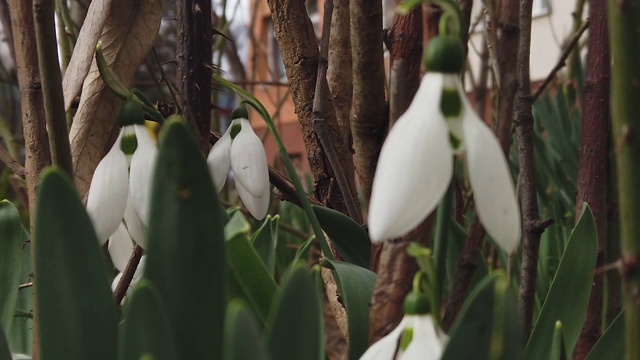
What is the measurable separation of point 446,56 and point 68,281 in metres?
0.27

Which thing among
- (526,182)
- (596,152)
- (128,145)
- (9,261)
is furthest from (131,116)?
(596,152)

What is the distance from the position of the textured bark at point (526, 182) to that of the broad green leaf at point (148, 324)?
1.63ft

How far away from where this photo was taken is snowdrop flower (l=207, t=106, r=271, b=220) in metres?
0.86

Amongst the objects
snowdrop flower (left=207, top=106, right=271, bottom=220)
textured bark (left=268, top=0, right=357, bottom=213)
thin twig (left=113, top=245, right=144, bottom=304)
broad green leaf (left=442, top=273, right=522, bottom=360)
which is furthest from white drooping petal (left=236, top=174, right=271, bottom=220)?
broad green leaf (left=442, top=273, right=522, bottom=360)

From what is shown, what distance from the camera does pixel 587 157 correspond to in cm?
111

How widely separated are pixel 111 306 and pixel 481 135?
26 cm

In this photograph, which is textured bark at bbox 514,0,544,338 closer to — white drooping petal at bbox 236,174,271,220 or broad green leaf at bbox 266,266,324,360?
white drooping petal at bbox 236,174,271,220

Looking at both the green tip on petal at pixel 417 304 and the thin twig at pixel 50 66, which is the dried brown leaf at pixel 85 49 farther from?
the green tip on petal at pixel 417 304

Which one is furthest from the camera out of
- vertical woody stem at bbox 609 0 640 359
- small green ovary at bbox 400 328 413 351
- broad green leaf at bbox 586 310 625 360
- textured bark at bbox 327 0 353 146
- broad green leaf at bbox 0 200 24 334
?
textured bark at bbox 327 0 353 146

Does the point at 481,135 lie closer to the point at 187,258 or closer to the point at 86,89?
the point at 187,258

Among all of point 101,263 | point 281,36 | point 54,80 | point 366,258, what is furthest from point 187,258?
point 281,36

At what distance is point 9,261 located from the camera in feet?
2.86

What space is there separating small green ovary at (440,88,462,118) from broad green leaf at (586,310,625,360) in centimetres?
37

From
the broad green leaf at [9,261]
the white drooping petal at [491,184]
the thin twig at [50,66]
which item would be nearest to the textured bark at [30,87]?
the broad green leaf at [9,261]
